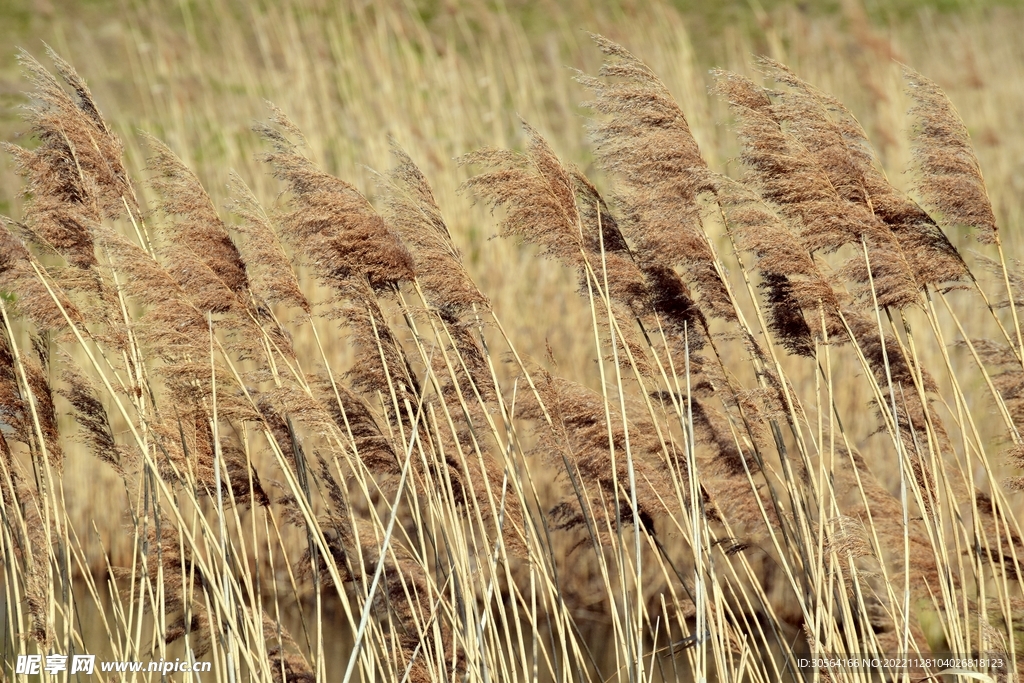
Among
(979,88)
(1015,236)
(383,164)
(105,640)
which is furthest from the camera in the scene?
(979,88)

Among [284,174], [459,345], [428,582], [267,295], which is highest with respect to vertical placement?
[284,174]

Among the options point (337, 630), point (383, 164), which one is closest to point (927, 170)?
point (337, 630)

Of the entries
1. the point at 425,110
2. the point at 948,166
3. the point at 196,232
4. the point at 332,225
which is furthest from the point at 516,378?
the point at 425,110

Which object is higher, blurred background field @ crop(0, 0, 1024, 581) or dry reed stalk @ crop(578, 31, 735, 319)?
blurred background field @ crop(0, 0, 1024, 581)

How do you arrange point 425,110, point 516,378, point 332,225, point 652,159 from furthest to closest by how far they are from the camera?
point 425,110
point 516,378
point 652,159
point 332,225

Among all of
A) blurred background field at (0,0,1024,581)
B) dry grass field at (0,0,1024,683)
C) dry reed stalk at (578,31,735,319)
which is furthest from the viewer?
blurred background field at (0,0,1024,581)

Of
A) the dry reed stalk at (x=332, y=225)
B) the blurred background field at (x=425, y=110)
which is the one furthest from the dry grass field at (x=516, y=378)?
the blurred background field at (x=425, y=110)

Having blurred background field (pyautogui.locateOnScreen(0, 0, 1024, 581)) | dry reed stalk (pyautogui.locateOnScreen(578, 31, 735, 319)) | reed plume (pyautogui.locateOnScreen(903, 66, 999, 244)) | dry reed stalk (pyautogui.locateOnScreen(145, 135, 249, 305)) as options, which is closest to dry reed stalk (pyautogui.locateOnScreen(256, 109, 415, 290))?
dry reed stalk (pyautogui.locateOnScreen(145, 135, 249, 305))

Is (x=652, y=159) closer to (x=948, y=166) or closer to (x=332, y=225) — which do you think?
(x=948, y=166)

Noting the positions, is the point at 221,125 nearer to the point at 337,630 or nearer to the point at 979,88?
the point at 337,630

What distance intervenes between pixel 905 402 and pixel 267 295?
1791 millimetres

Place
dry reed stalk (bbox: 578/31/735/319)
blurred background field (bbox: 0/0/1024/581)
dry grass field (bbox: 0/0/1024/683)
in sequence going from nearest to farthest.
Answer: dry grass field (bbox: 0/0/1024/683), dry reed stalk (bbox: 578/31/735/319), blurred background field (bbox: 0/0/1024/581)

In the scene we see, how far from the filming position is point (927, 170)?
245 cm

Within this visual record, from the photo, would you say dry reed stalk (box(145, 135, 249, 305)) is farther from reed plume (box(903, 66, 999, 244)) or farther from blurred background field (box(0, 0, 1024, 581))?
blurred background field (box(0, 0, 1024, 581))
